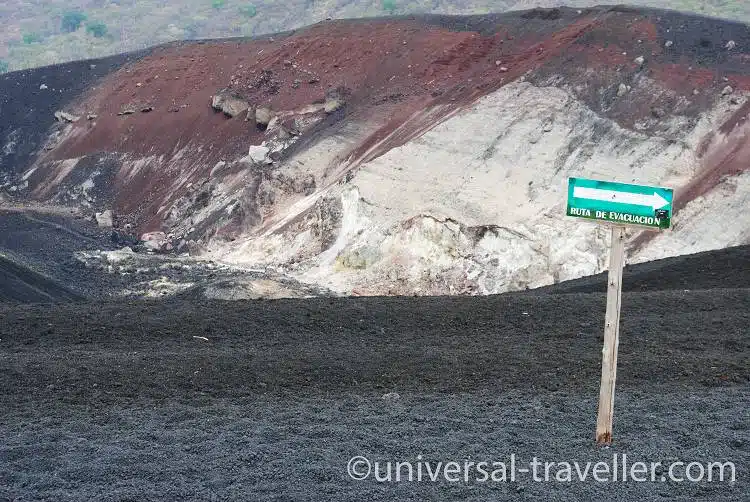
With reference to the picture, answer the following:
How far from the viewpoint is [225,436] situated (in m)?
8.69

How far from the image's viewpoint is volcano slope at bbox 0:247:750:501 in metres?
7.75

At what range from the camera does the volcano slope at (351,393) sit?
305 inches

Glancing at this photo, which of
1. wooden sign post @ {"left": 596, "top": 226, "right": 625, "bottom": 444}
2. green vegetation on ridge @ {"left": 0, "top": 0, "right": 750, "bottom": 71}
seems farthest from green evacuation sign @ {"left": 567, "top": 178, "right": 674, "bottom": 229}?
green vegetation on ridge @ {"left": 0, "top": 0, "right": 750, "bottom": 71}

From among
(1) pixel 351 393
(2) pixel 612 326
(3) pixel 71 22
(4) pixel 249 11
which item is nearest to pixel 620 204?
(2) pixel 612 326

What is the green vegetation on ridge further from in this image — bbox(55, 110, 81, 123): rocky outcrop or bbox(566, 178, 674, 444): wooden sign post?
bbox(566, 178, 674, 444): wooden sign post

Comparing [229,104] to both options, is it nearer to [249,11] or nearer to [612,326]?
[612,326]

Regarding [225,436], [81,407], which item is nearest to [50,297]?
[81,407]

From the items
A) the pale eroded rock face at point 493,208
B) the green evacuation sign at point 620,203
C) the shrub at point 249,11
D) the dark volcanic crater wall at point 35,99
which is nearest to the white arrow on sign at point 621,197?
the green evacuation sign at point 620,203

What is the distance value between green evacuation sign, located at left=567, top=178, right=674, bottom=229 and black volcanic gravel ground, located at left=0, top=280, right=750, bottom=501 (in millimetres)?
2033

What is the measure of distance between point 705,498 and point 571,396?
2515 millimetres

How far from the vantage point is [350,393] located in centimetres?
1005

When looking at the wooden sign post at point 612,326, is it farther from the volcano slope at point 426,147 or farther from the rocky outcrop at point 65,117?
the rocky outcrop at point 65,117

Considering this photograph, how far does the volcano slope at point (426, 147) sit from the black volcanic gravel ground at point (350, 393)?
1037 cm

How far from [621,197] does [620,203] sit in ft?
0.16
